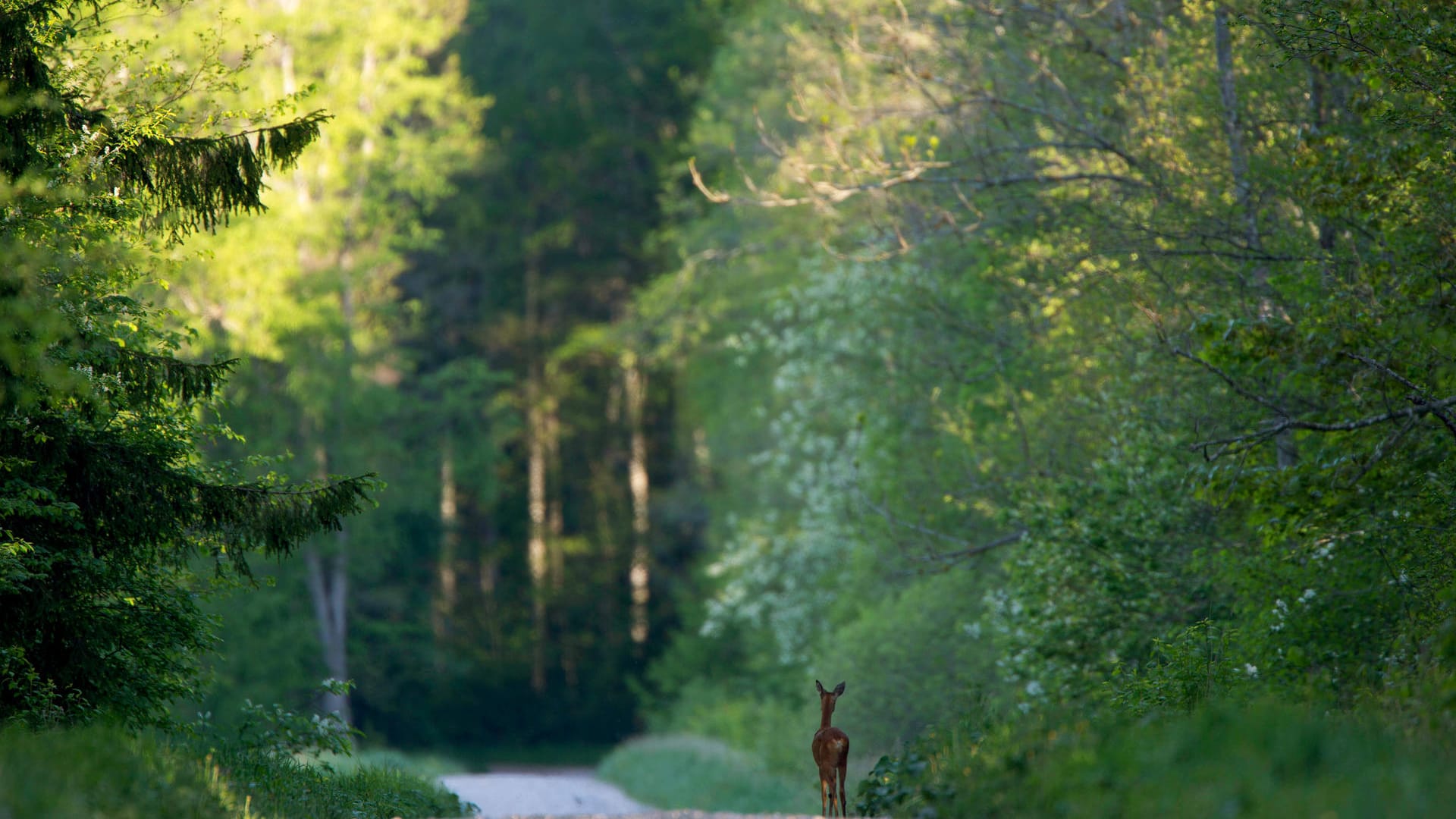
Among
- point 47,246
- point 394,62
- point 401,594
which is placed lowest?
point 47,246

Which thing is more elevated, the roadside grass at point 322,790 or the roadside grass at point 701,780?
the roadside grass at point 701,780

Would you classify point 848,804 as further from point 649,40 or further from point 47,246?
point 649,40

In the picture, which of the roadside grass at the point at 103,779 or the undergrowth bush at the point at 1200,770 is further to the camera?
the roadside grass at the point at 103,779

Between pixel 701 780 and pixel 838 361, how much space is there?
282 inches

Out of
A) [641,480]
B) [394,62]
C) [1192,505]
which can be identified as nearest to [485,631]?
[641,480]

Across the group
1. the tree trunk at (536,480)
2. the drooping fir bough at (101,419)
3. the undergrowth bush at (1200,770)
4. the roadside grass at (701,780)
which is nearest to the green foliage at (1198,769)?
the undergrowth bush at (1200,770)

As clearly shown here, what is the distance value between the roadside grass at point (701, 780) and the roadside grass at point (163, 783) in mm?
7544

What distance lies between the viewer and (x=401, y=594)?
36.1 metres

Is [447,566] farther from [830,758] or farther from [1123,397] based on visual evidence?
[830,758]

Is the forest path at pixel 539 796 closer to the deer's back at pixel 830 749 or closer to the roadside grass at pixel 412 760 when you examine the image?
the roadside grass at pixel 412 760

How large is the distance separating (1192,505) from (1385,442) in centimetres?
413

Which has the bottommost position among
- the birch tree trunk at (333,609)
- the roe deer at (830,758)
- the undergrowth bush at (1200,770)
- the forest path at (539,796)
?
the undergrowth bush at (1200,770)

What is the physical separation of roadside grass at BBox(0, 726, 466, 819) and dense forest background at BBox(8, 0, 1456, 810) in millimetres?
1857

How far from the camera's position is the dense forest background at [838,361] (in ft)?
34.1
